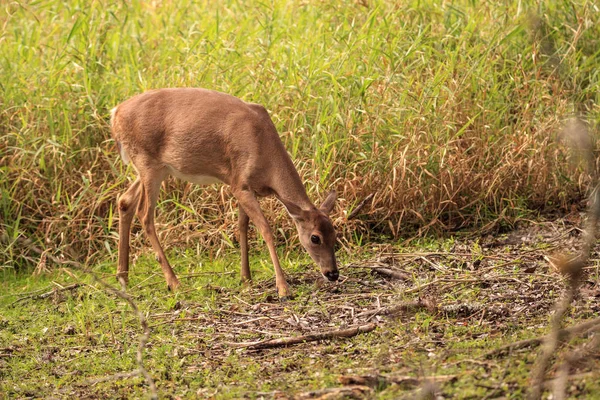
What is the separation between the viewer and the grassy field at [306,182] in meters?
5.41

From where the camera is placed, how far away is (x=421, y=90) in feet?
26.5

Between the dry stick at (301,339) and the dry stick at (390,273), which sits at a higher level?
the dry stick at (301,339)

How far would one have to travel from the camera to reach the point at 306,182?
758 cm

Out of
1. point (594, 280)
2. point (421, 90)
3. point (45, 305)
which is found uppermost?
point (421, 90)

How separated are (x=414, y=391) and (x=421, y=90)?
4.34m

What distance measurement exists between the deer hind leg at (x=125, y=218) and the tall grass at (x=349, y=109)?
15.4 inches

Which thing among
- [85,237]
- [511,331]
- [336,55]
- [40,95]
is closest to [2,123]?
[40,95]

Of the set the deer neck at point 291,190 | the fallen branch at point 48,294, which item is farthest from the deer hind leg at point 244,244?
the fallen branch at point 48,294

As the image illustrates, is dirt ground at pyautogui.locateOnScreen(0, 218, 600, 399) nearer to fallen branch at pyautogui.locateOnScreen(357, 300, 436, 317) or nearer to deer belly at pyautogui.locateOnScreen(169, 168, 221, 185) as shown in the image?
fallen branch at pyautogui.locateOnScreen(357, 300, 436, 317)

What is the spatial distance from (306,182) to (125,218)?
1.42 meters

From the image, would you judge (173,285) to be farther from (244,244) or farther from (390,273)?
(390,273)

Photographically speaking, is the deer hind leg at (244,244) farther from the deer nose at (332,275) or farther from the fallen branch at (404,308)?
the fallen branch at (404,308)

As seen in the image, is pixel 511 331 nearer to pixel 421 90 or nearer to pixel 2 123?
pixel 421 90

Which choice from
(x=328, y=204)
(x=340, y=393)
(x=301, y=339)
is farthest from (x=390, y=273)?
(x=340, y=393)
